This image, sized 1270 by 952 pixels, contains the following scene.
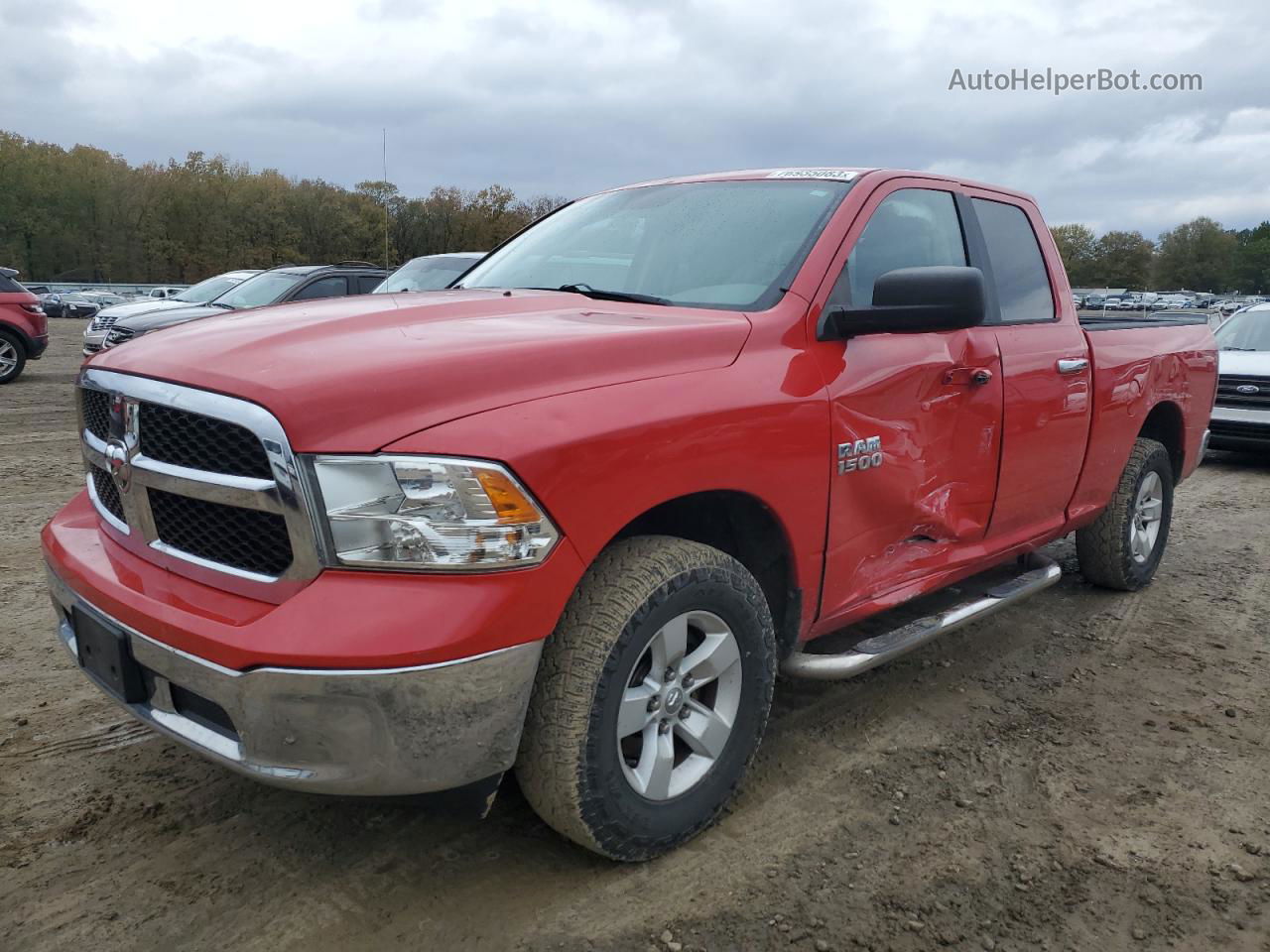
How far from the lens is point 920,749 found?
3.31 m

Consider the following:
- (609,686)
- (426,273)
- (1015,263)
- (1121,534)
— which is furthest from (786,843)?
(426,273)

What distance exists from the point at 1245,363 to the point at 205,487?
1028 centimetres

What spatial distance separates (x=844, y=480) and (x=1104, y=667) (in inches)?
78.2

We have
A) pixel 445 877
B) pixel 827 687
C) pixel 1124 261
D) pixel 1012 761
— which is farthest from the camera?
pixel 1124 261

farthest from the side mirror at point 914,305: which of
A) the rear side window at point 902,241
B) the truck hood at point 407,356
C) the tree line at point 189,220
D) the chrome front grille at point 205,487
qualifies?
the tree line at point 189,220

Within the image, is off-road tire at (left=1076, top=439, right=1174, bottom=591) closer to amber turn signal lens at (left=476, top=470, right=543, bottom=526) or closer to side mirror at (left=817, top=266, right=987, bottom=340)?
side mirror at (left=817, top=266, right=987, bottom=340)

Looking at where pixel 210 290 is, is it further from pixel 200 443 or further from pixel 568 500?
pixel 568 500

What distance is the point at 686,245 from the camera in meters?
3.37

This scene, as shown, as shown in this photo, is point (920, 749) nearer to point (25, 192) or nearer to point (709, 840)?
point (709, 840)

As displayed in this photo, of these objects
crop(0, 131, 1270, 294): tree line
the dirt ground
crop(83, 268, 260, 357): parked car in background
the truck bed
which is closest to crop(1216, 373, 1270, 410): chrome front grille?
the truck bed

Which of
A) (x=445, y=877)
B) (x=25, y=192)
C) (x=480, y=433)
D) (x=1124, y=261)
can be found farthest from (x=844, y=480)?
Answer: (x=1124, y=261)

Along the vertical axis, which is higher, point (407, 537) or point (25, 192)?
point (25, 192)

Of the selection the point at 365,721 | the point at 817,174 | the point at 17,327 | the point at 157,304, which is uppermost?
the point at 817,174

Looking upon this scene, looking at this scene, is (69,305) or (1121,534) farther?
(69,305)
